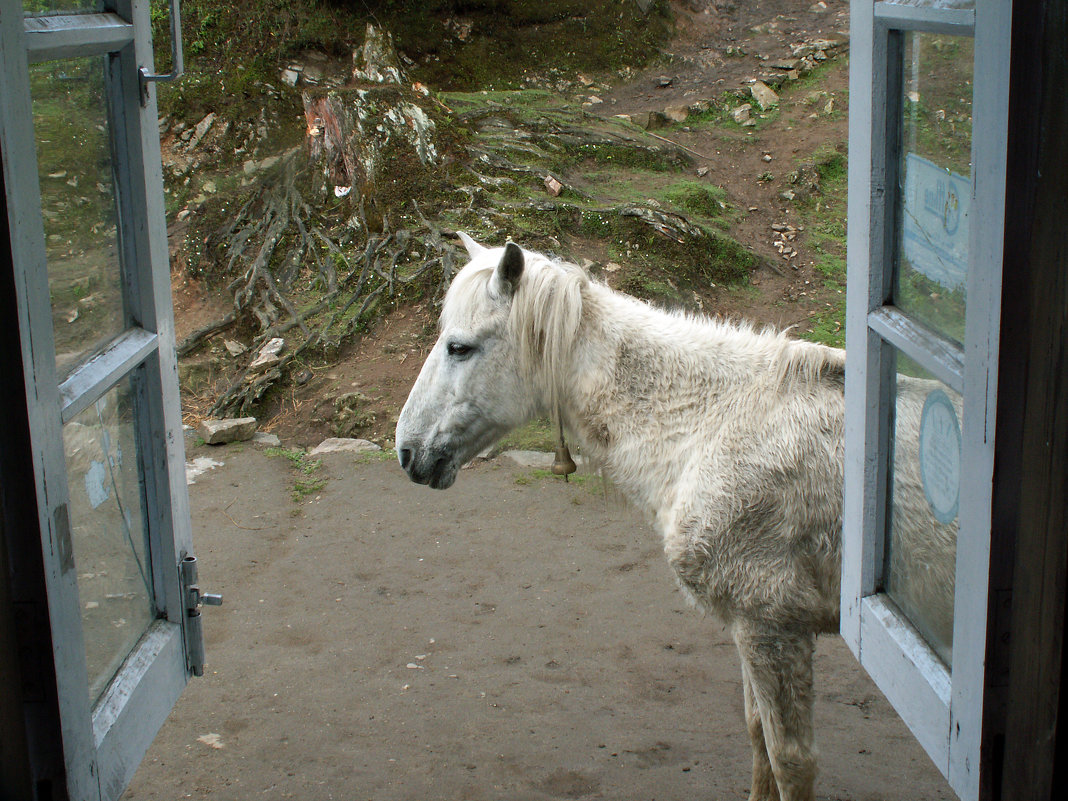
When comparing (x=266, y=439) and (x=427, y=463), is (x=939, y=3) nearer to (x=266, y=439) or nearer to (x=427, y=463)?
(x=427, y=463)

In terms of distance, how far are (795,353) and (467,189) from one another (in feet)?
19.1

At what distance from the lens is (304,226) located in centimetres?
794

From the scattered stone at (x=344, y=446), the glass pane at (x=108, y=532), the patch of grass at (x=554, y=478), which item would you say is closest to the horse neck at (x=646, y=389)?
the glass pane at (x=108, y=532)

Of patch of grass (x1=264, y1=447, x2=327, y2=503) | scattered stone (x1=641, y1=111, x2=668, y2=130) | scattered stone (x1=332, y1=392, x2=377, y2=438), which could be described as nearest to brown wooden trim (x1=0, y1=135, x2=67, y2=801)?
patch of grass (x1=264, y1=447, x2=327, y2=503)

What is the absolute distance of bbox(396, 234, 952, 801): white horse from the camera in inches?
101

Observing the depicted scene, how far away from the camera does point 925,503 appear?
1583 millimetres

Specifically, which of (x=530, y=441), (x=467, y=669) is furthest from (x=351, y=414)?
(x=467, y=669)

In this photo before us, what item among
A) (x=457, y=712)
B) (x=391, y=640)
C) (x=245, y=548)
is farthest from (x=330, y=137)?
(x=457, y=712)

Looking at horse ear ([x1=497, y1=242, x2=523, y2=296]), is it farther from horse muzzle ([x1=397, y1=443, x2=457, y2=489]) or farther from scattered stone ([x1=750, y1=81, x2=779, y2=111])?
scattered stone ([x1=750, y1=81, x2=779, y2=111])

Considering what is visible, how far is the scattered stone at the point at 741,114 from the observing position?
34.3 ft

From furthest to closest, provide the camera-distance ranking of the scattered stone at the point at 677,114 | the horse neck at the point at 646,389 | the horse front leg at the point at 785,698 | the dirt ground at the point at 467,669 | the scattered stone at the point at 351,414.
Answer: the scattered stone at the point at 677,114, the scattered stone at the point at 351,414, the dirt ground at the point at 467,669, the horse neck at the point at 646,389, the horse front leg at the point at 785,698

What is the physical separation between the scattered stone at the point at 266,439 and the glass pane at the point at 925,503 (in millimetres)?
4992

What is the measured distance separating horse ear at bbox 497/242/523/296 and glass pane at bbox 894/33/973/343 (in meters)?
1.36

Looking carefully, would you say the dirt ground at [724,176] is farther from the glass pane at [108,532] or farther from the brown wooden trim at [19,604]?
the brown wooden trim at [19,604]
